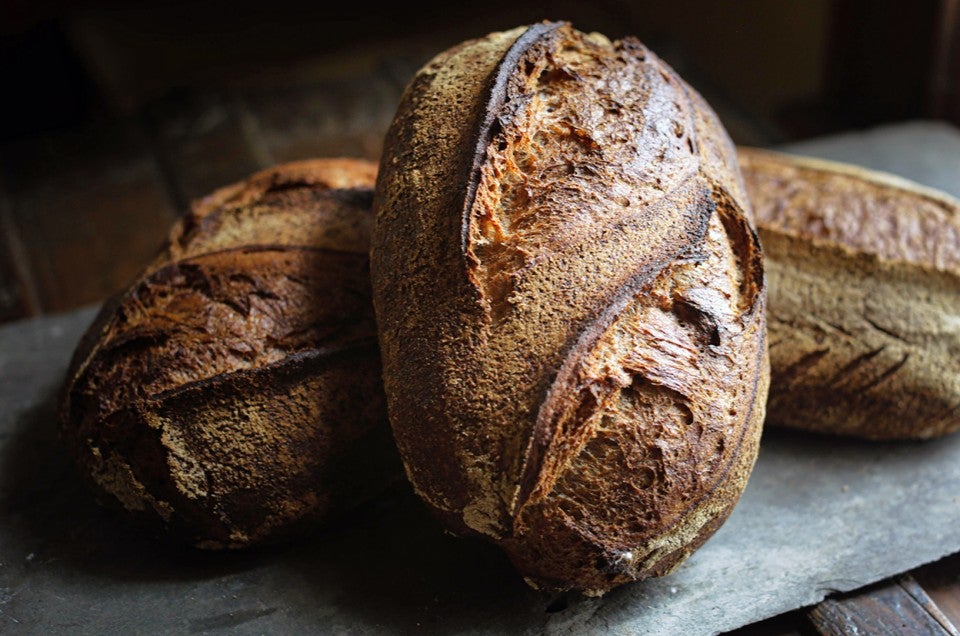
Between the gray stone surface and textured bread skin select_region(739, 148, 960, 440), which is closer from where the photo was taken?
the gray stone surface

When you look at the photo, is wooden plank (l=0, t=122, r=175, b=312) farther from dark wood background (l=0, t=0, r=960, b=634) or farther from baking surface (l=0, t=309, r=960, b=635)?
baking surface (l=0, t=309, r=960, b=635)

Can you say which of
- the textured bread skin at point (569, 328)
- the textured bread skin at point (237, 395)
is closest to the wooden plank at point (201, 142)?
the textured bread skin at point (237, 395)

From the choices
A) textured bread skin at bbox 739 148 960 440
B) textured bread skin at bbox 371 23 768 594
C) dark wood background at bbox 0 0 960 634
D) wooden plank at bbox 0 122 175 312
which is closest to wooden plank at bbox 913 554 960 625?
textured bread skin at bbox 739 148 960 440

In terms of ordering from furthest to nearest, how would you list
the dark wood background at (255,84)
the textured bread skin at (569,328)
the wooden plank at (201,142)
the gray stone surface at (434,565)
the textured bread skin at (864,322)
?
the wooden plank at (201,142) → the dark wood background at (255,84) → the textured bread skin at (864,322) → the gray stone surface at (434,565) → the textured bread skin at (569,328)

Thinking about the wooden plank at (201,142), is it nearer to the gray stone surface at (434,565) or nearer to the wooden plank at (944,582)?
the gray stone surface at (434,565)

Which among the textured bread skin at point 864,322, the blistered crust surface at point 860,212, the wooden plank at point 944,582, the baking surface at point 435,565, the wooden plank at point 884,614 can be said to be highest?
the blistered crust surface at point 860,212

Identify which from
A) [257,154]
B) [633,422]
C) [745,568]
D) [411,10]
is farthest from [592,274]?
[411,10]

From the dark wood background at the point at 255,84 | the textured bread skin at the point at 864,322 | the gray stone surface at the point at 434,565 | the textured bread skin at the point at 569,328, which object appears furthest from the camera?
the dark wood background at the point at 255,84

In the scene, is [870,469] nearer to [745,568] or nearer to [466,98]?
[745,568]
